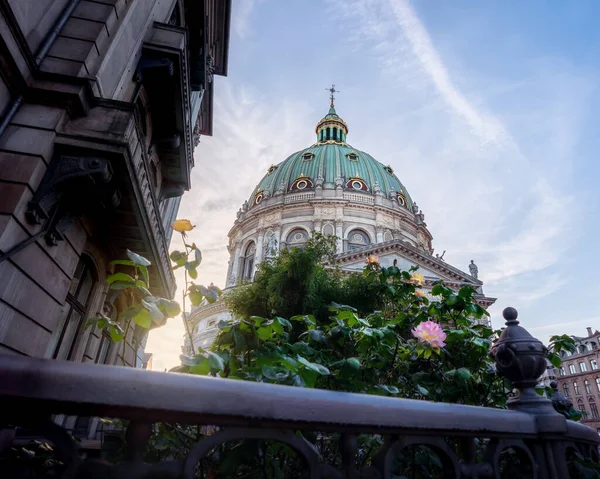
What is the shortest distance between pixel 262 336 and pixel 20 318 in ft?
13.7

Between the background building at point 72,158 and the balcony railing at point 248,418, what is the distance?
3798 millimetres

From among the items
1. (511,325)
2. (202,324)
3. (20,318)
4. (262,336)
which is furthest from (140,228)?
(202,324)

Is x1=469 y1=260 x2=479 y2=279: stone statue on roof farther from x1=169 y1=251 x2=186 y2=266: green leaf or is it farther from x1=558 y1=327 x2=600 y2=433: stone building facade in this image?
x1=169 y1=251 x2=186 y2=266: green leaf

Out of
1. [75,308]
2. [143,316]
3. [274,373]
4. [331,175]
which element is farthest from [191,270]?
[331,175]

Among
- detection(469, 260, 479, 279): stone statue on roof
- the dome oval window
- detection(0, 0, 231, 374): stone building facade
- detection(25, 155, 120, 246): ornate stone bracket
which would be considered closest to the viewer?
detection(0, 0, 231, 374): stone building facade

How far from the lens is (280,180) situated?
53188 millimetres

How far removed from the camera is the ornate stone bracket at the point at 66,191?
4.97 metres

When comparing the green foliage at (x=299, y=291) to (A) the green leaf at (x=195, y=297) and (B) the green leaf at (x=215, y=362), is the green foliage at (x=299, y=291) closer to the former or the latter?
(A) the green leaf at (x=195, y=297)

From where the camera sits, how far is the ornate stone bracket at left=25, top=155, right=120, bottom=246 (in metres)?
4.97

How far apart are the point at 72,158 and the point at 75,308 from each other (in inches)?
120

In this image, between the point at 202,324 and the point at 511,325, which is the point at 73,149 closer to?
the point at 511,325

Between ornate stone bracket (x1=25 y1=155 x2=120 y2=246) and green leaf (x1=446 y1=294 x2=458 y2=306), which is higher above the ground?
ornate stone bracket (x1=25 y1=155 x2=120 y2=246)

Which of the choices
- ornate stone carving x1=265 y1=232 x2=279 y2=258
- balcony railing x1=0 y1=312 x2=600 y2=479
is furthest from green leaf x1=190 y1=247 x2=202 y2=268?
ornate stone carving x1=265 y1=232 x2=279 y2=258

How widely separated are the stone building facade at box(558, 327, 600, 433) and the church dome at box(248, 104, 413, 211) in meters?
38.1
